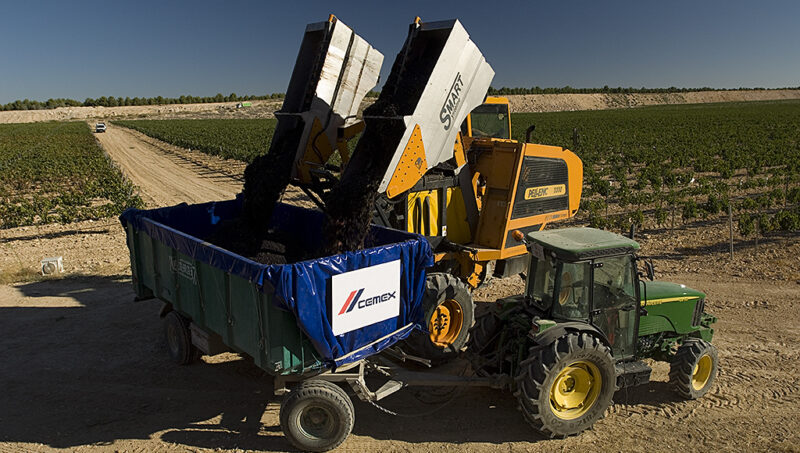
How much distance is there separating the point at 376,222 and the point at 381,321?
6.90 feet

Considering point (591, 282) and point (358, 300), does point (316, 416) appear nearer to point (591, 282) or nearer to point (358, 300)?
point (358, 300)

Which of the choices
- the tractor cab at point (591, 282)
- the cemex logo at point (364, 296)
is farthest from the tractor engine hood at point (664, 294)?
the cemex logo at point (364, 296)

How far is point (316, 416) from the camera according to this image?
5371 mm

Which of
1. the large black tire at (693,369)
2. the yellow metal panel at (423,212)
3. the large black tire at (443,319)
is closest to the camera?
the large black tire at (693,369)

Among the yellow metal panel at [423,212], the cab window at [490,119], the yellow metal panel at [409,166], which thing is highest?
the cab window at [490,119]

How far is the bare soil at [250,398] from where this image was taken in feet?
18.2

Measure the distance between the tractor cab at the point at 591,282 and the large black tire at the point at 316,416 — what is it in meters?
2.38

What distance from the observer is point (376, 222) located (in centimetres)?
753

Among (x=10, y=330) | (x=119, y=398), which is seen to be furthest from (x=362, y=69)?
(x=10, y=330)

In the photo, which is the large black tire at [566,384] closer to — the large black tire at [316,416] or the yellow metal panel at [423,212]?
the large black tire at [316,416]

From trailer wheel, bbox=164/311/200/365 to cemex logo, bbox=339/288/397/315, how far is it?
2912 millimetres


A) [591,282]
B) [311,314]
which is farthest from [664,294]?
[311,314]

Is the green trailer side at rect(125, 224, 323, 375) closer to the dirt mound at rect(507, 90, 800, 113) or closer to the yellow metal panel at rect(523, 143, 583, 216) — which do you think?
the yellow metal panel at rect(523, 143, 583, 216)

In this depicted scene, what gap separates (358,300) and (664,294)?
3629 mm
